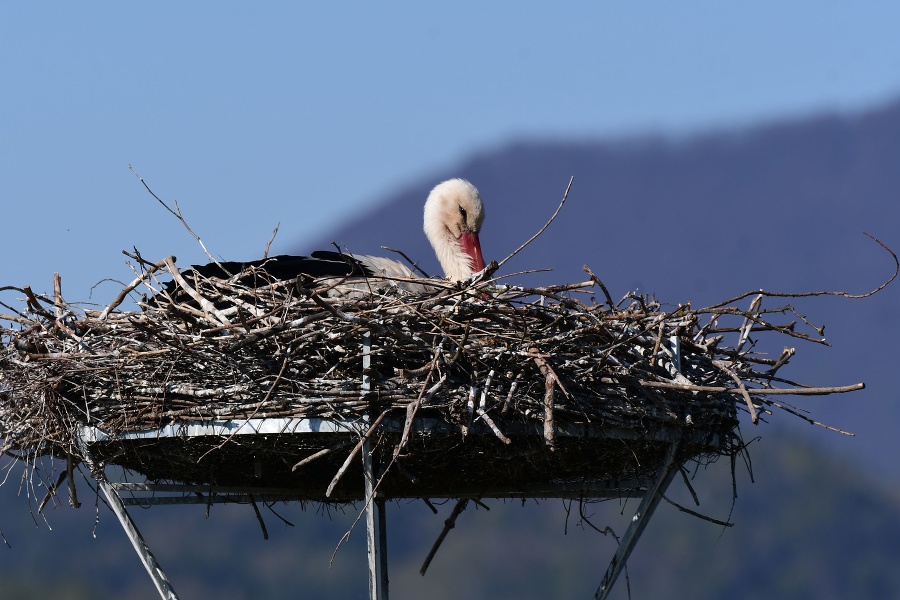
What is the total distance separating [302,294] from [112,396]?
96cm

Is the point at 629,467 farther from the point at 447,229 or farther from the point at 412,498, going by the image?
the point at 447,229

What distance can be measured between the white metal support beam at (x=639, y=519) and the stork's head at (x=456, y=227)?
2.26 metres

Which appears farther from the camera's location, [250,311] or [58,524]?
[58,524]

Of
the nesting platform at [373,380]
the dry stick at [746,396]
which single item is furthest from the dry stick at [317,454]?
the dry stick at [746,396]

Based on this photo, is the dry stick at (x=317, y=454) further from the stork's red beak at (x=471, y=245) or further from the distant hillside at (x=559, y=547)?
the distant hillside at (x=559, y=547)

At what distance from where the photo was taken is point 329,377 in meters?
5.22

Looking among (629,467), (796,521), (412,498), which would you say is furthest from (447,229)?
(796,521)

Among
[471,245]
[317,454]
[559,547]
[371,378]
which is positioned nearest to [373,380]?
[371,378]

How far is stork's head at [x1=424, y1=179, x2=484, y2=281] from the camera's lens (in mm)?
7906

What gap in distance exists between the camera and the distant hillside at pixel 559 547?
1344 inches

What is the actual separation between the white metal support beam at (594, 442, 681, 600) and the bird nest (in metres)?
0.10

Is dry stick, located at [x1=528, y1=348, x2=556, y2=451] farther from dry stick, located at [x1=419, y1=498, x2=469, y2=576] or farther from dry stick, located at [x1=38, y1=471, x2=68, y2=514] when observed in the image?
dry stick, located at [x1=38, y1=471, x2=68, y2=514]

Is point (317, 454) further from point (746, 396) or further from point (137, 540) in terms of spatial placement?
point (746, 396)

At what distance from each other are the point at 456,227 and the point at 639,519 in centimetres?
252
